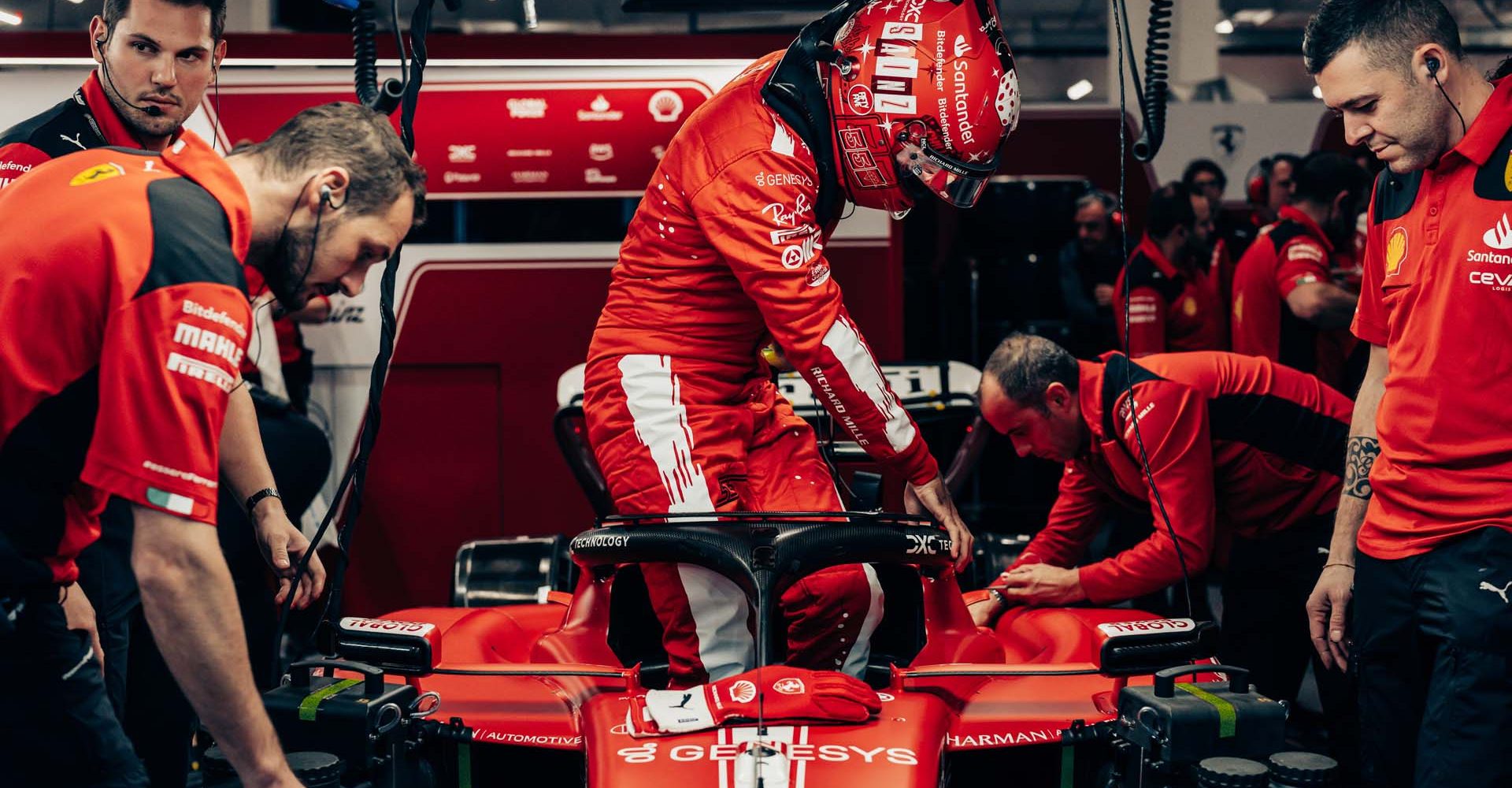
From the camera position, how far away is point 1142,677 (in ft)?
8.46

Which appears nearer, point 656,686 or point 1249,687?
point 1249,687

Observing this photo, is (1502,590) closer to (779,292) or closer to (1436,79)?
(1436,79)

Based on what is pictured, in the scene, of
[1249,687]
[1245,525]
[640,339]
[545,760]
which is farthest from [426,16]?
[1245,525]

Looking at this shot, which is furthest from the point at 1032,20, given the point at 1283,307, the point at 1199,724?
the point at 1199,724

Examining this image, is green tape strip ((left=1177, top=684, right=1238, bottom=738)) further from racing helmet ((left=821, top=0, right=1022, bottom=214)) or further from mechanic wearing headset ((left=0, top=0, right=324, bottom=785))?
mechanic wearing headset ((left=0, top=0, right=324, bottom=785))

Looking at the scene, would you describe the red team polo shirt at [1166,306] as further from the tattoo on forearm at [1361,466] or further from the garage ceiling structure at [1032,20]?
the garage ceiling structure at [1032,20]

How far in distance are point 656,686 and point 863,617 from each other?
0.41 meters

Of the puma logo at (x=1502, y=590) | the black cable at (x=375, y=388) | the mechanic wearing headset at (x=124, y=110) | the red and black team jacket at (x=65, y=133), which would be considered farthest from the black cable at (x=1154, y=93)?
the red and black team jacket at (x=65, y=133)

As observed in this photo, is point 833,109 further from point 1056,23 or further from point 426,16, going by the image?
point 1056,23

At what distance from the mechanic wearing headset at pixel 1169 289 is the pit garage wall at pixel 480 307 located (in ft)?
3.34

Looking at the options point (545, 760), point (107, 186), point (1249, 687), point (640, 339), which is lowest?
point (545, 760)

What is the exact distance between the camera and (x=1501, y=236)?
216 centimetres

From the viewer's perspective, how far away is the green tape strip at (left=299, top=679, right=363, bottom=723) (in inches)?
80.8

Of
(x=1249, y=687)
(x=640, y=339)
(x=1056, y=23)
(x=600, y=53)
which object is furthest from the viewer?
(x=1056, y=23)
